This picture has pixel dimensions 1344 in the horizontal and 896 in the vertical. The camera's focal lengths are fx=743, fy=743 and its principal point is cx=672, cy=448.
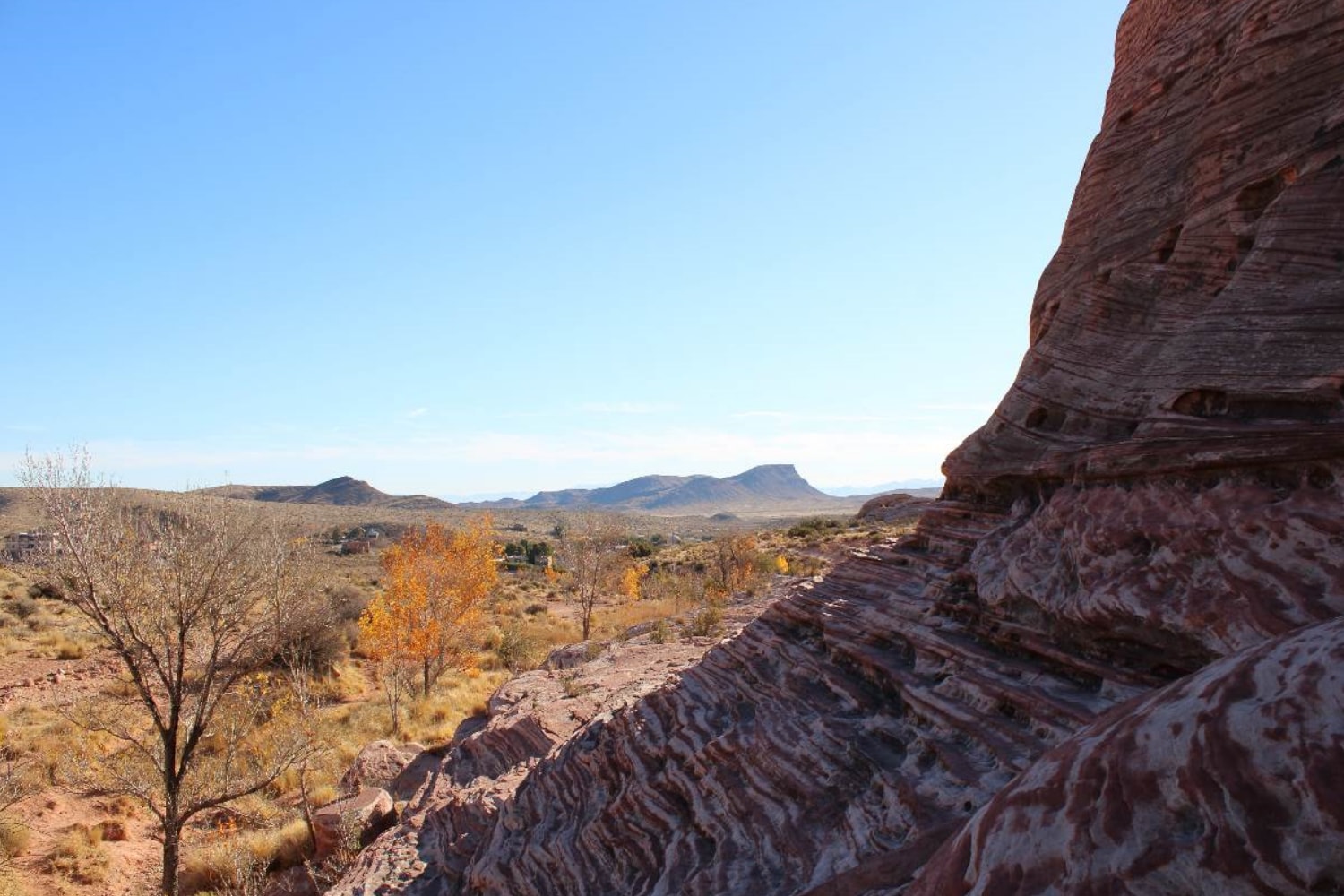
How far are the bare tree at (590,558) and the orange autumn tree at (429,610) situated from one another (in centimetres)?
504

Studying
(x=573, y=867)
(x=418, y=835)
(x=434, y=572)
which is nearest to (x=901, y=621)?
(x=573, y=867)

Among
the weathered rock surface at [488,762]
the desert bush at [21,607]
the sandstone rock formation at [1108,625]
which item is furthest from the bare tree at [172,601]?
the desert bush at [21,607]

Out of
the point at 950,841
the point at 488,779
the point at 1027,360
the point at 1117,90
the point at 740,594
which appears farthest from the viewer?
the point at 740,594

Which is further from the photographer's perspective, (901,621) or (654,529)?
(654,529)

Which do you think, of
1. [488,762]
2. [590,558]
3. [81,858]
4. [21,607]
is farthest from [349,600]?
[488,762]

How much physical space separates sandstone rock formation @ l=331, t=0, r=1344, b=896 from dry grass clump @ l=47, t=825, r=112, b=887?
8.40 metres

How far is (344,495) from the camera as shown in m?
151

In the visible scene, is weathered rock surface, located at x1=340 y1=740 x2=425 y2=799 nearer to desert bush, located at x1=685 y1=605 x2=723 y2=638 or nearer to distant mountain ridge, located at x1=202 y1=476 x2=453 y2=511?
desert bush, located at x1=685 y1=605 x2=723 y2=638

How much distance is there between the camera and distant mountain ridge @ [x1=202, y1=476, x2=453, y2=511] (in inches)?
5463

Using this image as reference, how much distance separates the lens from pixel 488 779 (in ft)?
40.3

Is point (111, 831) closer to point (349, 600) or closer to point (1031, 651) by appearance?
point (349, 600)

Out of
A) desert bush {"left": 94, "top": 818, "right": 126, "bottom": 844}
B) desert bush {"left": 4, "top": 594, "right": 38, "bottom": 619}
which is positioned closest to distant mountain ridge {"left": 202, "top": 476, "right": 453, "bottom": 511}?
desert bush {"left": 4, "top": 594, "right": 38, "bottom": 619}

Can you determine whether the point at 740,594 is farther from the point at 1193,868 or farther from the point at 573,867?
the point at 1193,868

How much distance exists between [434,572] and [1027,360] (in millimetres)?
20354
